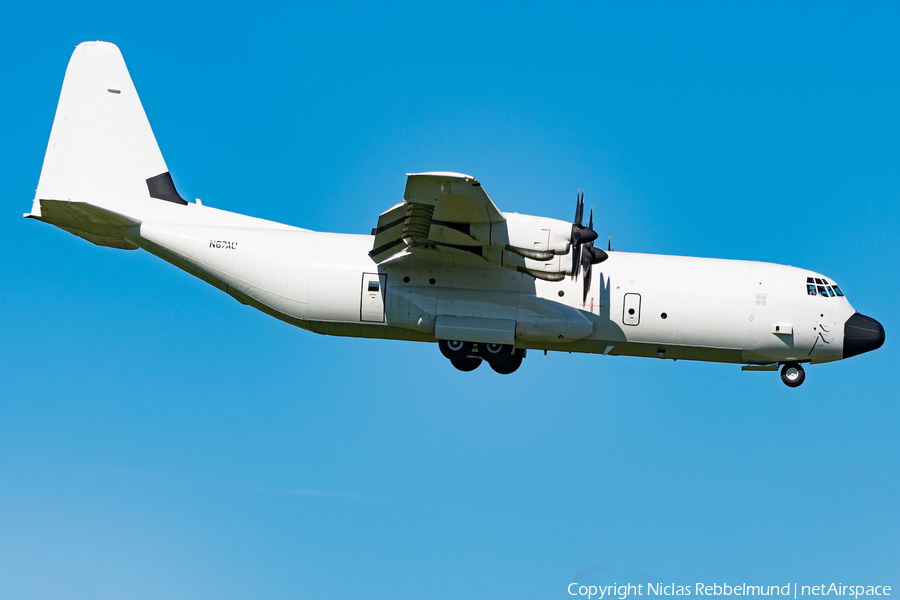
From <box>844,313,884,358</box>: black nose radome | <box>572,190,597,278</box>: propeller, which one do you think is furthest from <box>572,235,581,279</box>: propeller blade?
<box>844,313,884,358</box>: black nose radome

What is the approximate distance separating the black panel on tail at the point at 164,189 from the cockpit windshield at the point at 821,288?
58.5 ft

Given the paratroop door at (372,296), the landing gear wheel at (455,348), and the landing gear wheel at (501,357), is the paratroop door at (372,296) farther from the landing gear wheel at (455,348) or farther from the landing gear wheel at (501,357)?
the landing gear wheel at (501,357)

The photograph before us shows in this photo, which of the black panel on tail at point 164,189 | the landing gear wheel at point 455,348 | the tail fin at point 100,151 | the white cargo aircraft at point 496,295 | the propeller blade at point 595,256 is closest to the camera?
the propeller blade at point 595,256

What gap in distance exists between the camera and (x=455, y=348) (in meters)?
22.9

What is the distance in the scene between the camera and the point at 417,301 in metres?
22.4

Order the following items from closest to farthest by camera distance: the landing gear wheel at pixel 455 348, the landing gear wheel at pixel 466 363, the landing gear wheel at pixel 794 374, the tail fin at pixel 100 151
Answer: the landing gear wheel at pixel 455 348 < the landing gear wheel at pixel 466 363 < the landing gear wheel at pixel 794 374 < the tail fin at pixel 100 151

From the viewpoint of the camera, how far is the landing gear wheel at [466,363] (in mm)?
23031

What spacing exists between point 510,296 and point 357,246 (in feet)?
14.5

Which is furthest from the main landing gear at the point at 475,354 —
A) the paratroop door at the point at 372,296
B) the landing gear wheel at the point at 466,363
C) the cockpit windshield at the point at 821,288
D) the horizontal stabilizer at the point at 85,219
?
the horizontal stabilizer at the point at 85,219

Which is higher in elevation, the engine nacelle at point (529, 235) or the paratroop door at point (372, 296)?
the engine nacelle at point (529, 235)

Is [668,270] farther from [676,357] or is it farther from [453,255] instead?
[453,255]

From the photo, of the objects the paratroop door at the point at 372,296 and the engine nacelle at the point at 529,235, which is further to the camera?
the paratroop door at the point at 372,296

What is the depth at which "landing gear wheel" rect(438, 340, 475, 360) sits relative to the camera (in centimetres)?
2284

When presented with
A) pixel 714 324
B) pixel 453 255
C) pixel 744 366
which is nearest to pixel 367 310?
pixel 453 255
